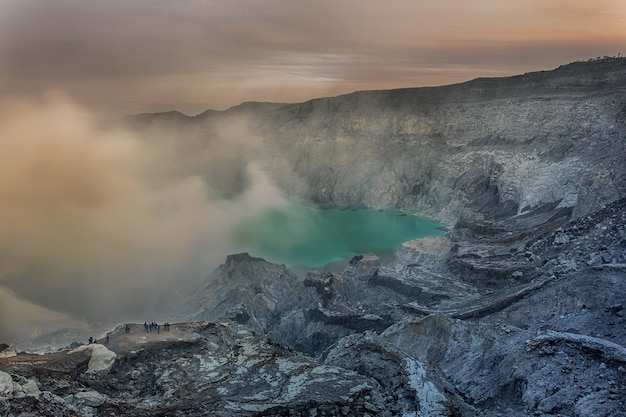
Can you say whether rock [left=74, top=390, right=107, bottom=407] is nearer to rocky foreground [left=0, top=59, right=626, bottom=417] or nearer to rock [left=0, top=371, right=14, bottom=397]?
rocky foreground [left=0, top=59, right=626, bottom=417]

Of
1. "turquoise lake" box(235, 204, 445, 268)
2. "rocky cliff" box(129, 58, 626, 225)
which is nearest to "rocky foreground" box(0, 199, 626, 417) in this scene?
"rocky cliff" box(129, 58, 626, 225)

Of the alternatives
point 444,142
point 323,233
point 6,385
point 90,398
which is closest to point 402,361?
point 90,398

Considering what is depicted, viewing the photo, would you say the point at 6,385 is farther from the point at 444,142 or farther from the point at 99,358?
the point at 444,142

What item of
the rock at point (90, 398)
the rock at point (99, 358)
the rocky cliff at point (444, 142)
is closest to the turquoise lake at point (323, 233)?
the rocky cliff at point (444, 142)

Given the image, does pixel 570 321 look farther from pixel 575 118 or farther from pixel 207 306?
pixel 575 118

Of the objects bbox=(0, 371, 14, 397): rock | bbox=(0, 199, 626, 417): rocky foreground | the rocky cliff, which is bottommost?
bbox=(0, 199, 626, 417): rocky foreground
